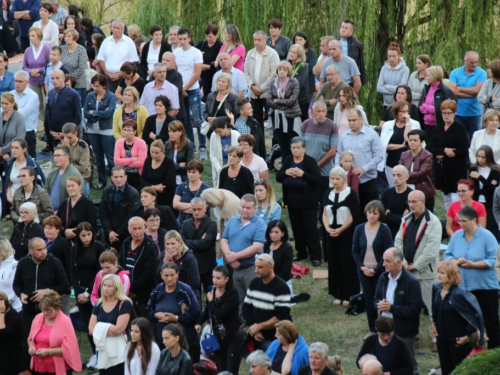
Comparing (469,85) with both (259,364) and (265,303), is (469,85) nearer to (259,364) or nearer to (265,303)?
(265,303)

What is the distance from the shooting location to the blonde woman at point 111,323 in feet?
35.8

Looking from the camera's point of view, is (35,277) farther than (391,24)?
No

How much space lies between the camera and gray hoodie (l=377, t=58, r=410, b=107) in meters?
16.5

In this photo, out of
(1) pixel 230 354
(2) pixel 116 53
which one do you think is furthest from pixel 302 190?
(2) pixel 116 53

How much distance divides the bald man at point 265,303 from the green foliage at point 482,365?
2646mm

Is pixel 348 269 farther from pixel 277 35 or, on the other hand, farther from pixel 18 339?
pixel 277 35

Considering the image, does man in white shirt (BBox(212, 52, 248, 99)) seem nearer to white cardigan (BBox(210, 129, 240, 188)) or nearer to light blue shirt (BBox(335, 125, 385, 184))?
white cardigan (BBox(210, 129, 240, 188))

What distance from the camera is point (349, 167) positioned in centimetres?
1349

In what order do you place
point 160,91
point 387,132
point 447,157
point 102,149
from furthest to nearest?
point 102,149 → point 160,91 → point 387,132 → point 447,157

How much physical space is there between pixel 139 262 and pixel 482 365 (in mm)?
4804

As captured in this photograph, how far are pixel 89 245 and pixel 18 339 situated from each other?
142cm

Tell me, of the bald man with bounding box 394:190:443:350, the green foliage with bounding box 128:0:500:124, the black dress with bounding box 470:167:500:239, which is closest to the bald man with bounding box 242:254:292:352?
the bald man with bounding box 394:190:443:350

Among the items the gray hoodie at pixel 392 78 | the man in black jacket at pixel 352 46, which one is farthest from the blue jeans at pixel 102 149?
the gray hoodie at pixel 392 78

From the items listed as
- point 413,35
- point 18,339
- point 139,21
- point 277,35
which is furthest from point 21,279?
point 139,21
